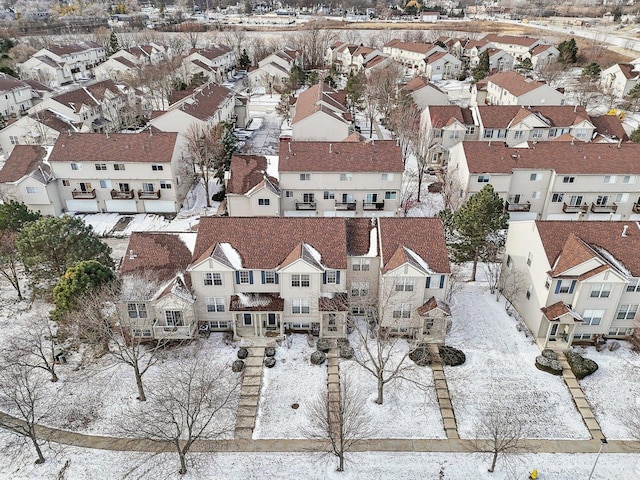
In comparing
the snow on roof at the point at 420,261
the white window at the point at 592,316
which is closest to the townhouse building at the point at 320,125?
the snow on roof at the point at 420,261

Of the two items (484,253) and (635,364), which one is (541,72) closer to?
(484,253)

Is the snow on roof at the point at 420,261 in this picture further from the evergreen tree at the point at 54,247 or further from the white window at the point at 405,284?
the evergreen tree at the point at 54,247

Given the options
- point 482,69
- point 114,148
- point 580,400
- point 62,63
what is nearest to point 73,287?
point 114,148

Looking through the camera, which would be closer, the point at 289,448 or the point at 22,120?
the point at 289,448

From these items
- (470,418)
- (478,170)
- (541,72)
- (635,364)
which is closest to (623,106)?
(541,72)

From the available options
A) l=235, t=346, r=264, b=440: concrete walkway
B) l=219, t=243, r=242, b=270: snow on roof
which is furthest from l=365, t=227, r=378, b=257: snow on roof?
l=235, t=346, r=264, b=440: concrete walkway

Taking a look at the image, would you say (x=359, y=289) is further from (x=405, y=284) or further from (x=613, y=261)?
(x=613, y=261)
